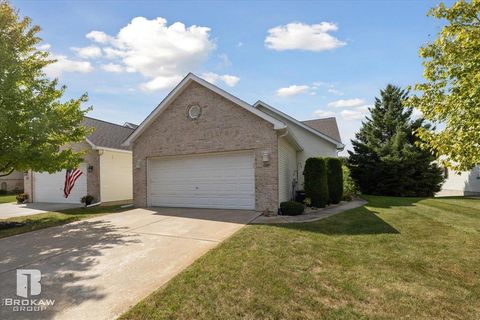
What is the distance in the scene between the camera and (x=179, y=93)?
12047 mm

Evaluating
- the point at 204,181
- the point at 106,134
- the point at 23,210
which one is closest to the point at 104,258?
the point at 204,181

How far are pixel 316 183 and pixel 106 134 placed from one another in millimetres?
13411

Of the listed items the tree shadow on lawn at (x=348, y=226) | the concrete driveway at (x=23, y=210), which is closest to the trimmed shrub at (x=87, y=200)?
the concrete driveway at (x=23, y=210)

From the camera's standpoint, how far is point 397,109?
2145cm

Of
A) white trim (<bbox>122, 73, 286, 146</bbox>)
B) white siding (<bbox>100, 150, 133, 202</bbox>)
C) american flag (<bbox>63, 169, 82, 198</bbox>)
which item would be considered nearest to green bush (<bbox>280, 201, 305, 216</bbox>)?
white trim (<bbox>122, 73, 286, 146</bbox>)

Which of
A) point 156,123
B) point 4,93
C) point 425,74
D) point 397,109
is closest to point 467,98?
point 425,74

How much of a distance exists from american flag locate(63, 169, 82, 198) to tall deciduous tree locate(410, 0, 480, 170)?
1670cm

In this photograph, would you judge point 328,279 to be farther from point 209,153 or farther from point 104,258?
point 209,153

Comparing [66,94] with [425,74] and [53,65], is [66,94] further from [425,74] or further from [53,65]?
[425,74]

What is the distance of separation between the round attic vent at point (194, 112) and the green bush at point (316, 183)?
5389mm

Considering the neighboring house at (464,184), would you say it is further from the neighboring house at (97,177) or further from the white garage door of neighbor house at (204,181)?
the neighboring house at (97,177)

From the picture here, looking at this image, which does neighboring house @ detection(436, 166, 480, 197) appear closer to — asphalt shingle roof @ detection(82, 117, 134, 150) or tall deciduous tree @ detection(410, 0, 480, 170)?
tall deciduous tree @ detection(410, 0, 480, 170)

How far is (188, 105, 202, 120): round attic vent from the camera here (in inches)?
458

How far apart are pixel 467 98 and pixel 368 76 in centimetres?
503
